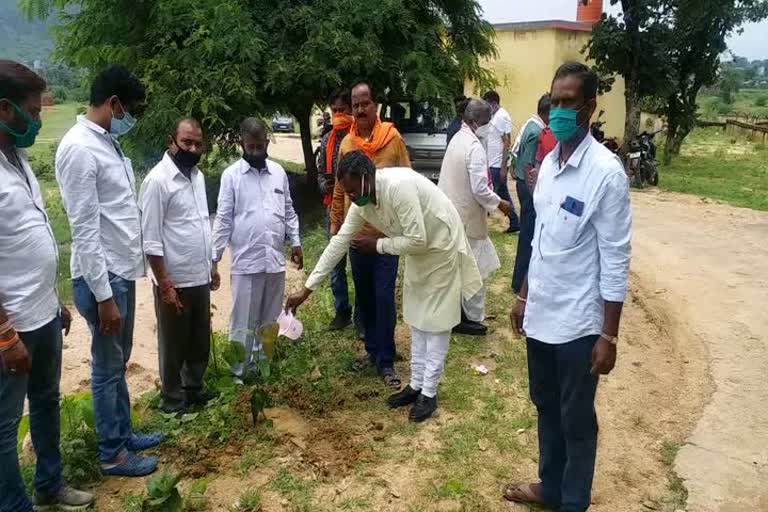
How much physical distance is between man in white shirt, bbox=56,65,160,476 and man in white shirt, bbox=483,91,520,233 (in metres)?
→ 5.54

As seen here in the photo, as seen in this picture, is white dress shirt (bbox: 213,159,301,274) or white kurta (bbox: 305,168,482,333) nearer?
white kurta (bbox: 305,168,482,333)

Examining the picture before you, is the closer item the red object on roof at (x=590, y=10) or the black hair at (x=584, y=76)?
the black hair at (x=584, y=76)

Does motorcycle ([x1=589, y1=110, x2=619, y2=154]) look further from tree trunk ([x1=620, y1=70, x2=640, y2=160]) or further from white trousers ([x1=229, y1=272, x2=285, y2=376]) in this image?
tree trunk ([x1=620, y1=70, x2=640, y2=160])

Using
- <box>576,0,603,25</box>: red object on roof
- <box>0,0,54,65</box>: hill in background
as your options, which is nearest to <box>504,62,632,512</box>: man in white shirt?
<box>576,0,603,25</box>: red object on roof

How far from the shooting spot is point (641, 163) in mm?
13469

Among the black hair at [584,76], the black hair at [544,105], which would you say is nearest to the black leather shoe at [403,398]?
the black hair at [584,76]

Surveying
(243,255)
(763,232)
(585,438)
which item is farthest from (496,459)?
(763,232)

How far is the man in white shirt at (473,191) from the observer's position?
5.00m

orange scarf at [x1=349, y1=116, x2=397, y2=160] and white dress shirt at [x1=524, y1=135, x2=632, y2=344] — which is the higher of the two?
orange scarf at [x1=349, y1=116, x2=397, y2=160]

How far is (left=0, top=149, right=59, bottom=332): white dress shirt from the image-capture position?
2.56 m

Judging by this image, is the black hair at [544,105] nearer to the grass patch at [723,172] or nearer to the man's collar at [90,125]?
the man's collar at [90,125]

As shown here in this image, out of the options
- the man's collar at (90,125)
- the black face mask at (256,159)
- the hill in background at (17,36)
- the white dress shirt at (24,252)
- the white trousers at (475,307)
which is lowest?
the white trousers at (475,307)

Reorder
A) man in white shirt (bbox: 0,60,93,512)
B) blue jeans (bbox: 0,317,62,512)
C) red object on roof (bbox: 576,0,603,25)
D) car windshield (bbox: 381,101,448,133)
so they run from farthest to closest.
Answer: red object on roof (bbox: 576,0,603,25) → car windshield (bbox: 381,101,448,133) → blue jeans (bbox: 0,317,62,512) → man in white shirt (bbox: 0,60,93,512)

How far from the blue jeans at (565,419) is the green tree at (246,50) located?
298 inches
